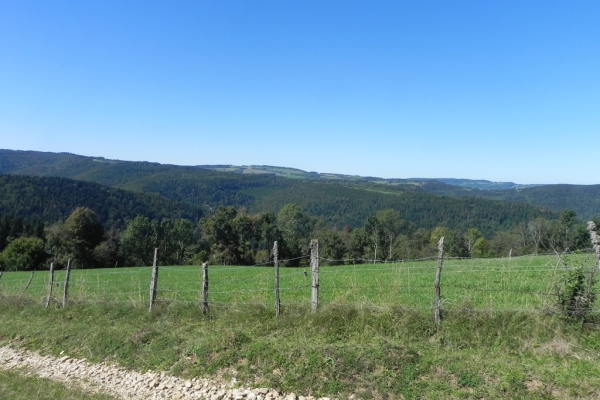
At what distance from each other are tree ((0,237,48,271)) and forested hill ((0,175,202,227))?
212 feet

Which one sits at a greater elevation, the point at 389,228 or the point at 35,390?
the point at 35,390

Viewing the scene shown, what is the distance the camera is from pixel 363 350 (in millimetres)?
8570

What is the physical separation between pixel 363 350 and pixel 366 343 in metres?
0.41

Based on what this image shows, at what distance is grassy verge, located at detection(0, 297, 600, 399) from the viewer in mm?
7359

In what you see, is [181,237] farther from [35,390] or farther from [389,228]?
[35,390]

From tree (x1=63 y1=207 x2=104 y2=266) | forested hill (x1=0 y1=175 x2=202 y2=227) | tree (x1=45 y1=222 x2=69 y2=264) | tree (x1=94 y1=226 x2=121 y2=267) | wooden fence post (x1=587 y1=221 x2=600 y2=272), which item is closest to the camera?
wooden fence post (x1=587 y1=221 x2=600 y2=272)

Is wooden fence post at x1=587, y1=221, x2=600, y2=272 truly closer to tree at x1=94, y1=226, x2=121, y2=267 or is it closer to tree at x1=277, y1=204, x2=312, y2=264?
tree at x1=277, y1=204, x2=312, y2=264

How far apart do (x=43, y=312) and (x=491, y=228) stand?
168555 millimetres

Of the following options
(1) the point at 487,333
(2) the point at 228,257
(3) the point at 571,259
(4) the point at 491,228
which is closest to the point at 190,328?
(1) the point at 487,333

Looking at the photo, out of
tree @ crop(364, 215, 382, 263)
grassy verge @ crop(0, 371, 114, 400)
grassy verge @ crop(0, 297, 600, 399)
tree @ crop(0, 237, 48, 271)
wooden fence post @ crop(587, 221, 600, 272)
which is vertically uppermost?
wooden fence post @ crop(587, 221, 600, 272)

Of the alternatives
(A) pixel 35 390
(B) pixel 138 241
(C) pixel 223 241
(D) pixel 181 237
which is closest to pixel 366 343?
(A) pixel 35 390

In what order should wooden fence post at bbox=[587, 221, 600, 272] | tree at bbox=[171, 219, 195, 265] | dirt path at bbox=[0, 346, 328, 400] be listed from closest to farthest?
dirt path at bbox=[0, 346, 328, 400], wooden fence post at bbox=[587, 221, 600, 272], tree at bbox=[171, 219, 195, 265]

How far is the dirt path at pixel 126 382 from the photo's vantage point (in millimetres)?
8203

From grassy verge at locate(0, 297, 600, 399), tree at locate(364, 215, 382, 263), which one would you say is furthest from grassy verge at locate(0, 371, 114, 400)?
tree at locate(364, 215, 382, 263)
